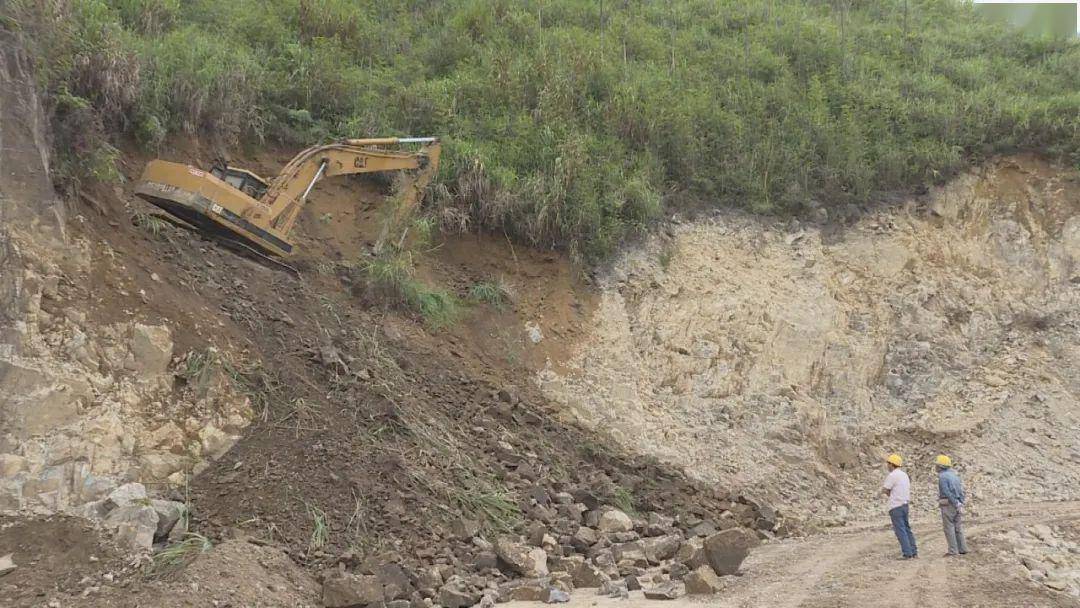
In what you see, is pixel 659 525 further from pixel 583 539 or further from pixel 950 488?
→ pixel 950 488

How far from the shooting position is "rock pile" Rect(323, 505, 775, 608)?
6.43m

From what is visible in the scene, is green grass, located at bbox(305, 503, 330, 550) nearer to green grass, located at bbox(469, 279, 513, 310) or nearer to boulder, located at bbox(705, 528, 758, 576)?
boulder, located at bbox(705, 528, 758, 576)

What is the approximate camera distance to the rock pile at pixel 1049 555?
6.54 meters

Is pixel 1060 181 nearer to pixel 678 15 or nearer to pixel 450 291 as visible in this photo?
pixel 678 15

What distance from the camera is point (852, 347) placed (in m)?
12.6

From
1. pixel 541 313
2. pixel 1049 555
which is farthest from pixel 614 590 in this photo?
pixel 541 313

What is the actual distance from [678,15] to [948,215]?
783 cm

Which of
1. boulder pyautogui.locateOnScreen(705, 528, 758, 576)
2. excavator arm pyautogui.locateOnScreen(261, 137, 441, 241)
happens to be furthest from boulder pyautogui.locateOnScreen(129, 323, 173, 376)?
boulder pyautogui.locateOnScreen(705, 528, 758, 576)

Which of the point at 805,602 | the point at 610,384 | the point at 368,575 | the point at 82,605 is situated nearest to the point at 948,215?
the point at 610,384

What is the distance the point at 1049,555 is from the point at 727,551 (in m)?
2.90

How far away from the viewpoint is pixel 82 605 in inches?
210

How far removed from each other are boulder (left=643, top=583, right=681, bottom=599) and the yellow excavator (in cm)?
546

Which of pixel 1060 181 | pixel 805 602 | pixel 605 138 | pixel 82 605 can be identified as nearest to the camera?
pixel 82 605

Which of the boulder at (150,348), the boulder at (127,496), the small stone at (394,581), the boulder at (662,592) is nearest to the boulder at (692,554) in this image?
the boulder at (662,592)
